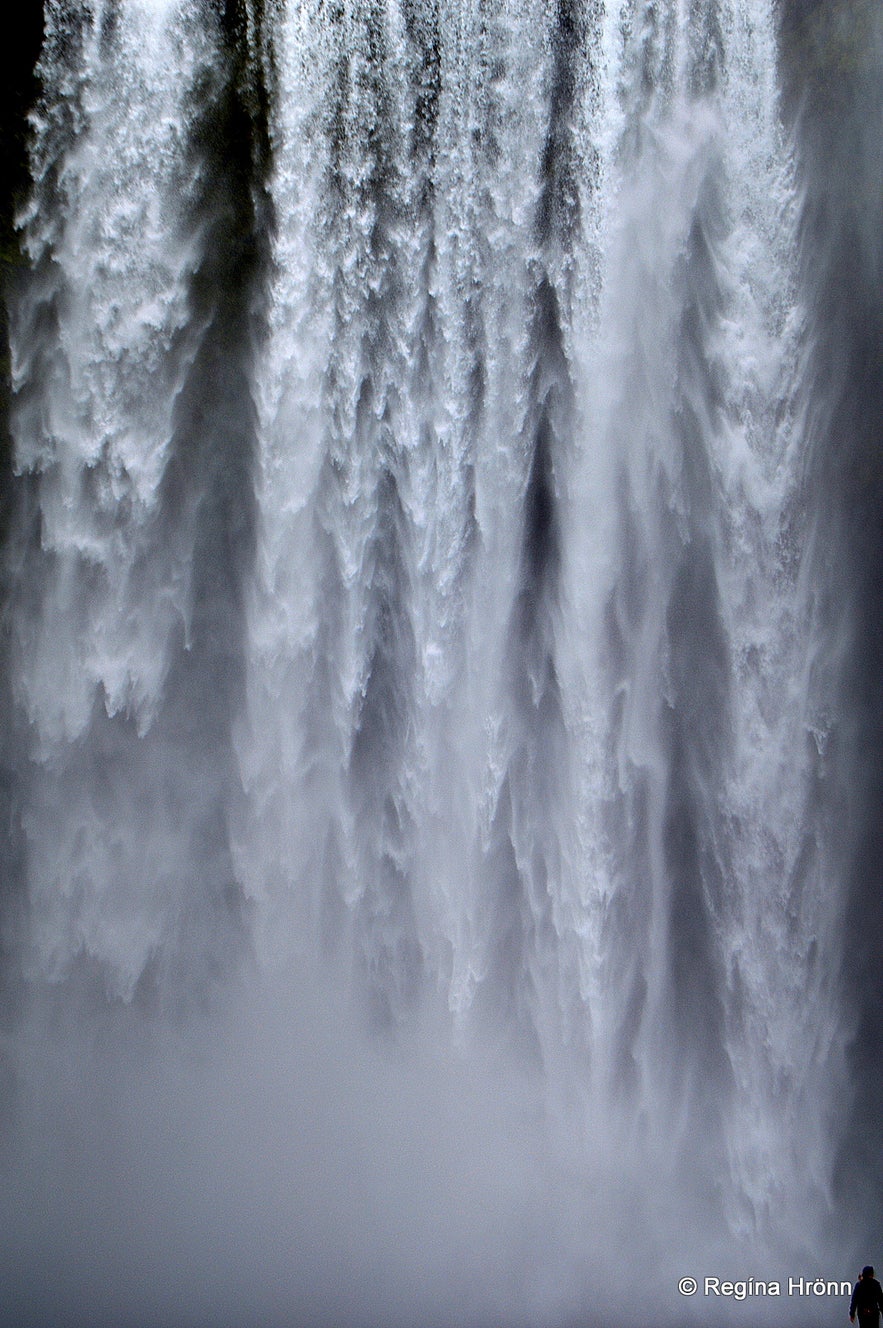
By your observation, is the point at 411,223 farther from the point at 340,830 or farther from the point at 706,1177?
the point at 706,1177

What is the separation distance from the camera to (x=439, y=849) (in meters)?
7.59

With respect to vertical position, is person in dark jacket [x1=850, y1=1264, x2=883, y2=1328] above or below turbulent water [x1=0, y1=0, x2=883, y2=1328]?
below

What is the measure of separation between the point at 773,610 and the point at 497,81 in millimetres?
3869

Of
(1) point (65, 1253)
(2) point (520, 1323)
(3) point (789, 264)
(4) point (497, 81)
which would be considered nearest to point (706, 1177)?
(2) point (520, 1323)

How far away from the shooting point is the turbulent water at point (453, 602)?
7.29 m

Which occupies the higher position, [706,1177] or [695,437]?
[695,437]

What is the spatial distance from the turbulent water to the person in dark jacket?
4.81ft

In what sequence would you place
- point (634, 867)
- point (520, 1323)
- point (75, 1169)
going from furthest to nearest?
point (634, 867) → point (75, 1169) → point (520, 1323)

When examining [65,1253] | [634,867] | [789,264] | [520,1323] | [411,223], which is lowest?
[520,1323]

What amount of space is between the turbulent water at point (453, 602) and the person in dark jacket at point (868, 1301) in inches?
57.7

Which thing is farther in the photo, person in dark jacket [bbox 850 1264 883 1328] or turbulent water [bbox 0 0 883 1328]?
turbulent water [bbox 0 0 883 1328]

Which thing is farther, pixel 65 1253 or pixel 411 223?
pixel 411 223

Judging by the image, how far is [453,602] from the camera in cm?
780

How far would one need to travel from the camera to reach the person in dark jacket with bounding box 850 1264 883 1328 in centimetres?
546
